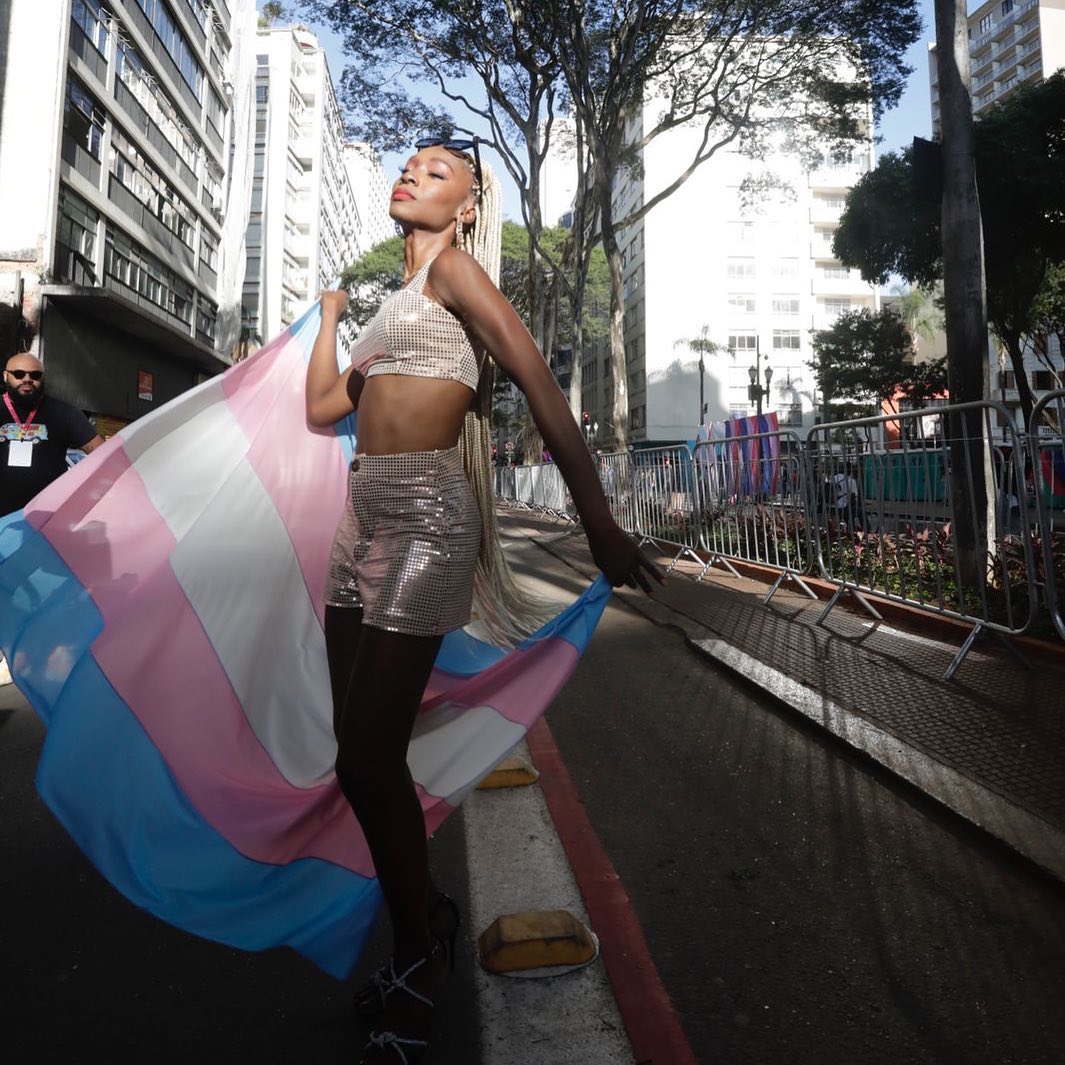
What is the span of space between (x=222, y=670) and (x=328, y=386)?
0.80 m

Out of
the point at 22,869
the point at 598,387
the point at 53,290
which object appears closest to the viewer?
the point at 22,869

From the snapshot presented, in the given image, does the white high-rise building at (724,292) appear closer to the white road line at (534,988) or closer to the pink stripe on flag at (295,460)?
the white road line at (534,988)

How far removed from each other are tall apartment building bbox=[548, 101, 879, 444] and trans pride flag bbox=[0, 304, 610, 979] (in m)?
58.9

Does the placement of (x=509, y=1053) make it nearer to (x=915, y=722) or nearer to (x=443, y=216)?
(x=443, y=216)

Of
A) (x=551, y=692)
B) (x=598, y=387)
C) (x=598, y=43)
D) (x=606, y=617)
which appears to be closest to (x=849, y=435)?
(x=606, y=617)

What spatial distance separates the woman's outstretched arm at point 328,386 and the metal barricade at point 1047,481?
11.0ft

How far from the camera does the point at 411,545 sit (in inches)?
71.5

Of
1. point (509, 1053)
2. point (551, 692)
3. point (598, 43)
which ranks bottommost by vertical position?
point (509, 1053)

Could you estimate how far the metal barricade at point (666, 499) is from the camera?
9.34 meters

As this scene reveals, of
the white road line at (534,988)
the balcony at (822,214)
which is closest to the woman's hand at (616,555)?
the white road line at (534,988)

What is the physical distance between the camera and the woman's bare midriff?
1.86 metres

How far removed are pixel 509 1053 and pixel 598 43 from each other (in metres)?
18.5

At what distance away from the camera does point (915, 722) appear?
3.87 metres

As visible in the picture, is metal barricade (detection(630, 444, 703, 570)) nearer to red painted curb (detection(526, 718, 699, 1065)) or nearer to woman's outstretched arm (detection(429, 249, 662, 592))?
red painted curb (detection(526, 718, 699, 1065))
